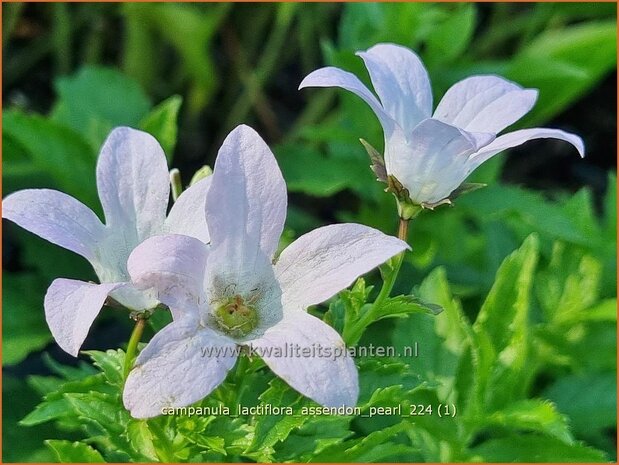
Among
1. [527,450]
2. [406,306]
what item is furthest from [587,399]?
[406,306]

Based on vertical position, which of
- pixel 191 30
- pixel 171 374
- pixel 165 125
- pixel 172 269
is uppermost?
pixel 191 30

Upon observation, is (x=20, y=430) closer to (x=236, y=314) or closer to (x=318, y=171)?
(x=318, y=171)

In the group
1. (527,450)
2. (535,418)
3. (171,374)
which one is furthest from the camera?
(527,450)

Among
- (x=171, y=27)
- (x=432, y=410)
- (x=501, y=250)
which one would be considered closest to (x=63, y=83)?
(x=171, y=27)

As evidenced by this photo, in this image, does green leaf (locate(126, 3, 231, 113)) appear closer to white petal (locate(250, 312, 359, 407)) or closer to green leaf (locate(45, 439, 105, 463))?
green leaf (locate(45, 439, 105, 463))

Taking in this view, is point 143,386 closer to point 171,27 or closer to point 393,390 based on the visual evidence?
point 393,390

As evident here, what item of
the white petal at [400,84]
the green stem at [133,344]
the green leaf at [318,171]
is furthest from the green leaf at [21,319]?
the white petal at [400,84]
